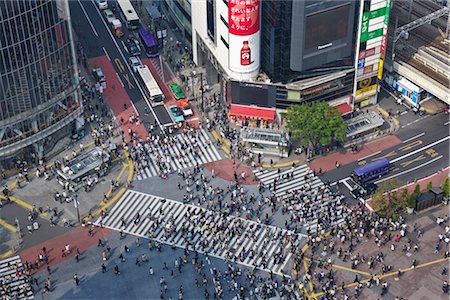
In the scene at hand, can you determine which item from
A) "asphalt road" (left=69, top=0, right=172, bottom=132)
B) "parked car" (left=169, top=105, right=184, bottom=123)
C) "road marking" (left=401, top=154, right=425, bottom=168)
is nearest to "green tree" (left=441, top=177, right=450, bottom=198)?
"road marking" (left=401, top=154, right=425, bottom=168)

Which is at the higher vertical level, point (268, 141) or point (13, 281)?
point (268, 141)

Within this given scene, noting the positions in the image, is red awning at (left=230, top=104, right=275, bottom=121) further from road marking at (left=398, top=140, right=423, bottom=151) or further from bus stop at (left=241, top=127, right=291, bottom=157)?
road marking at (left=398, top=140, right=423, bottom=151)

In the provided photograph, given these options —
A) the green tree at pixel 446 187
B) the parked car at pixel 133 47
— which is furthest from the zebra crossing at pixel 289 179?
the parked car at pixel 133 47

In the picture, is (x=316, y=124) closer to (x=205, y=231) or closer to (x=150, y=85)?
(x=205, y=231)

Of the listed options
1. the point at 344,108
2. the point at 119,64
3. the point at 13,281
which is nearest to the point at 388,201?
the point at 344,108

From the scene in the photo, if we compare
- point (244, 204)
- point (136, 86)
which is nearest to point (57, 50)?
point (136, 86)
